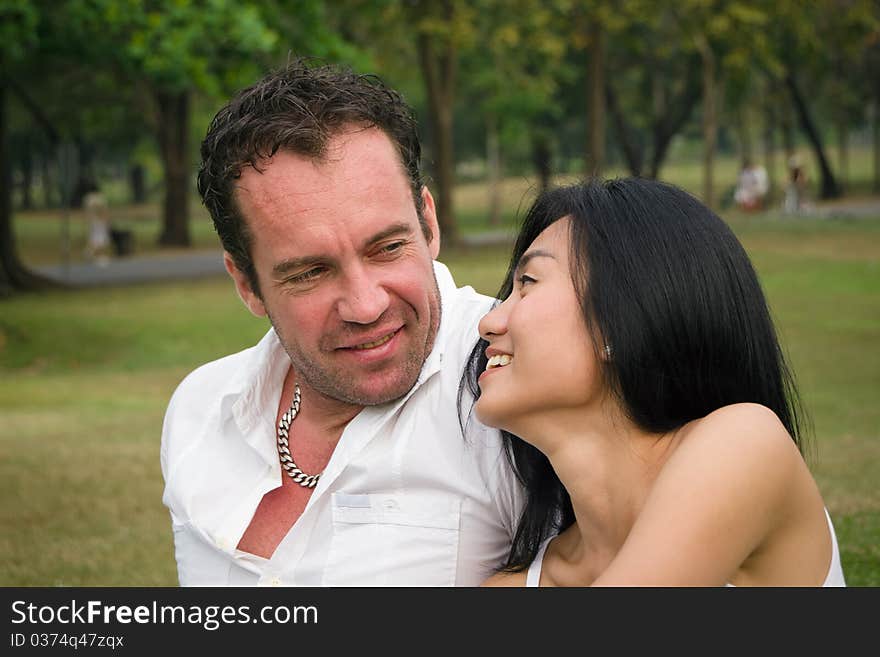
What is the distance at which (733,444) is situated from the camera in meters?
2.49

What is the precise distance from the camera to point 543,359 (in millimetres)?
2764

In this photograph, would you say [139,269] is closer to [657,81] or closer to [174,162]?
[174,162]

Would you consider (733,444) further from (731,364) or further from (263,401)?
(263,401)

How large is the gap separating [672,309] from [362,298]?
81cm

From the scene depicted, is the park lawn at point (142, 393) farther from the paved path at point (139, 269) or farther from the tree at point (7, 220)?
the paved path at point (139, 269)

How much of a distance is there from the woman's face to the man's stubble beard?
1.28 ft

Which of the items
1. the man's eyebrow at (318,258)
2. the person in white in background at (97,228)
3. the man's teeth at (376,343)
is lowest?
the person in white in background at (97,228)

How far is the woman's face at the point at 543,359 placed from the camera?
275 centimetres

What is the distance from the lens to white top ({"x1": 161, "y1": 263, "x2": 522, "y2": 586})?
311 cm

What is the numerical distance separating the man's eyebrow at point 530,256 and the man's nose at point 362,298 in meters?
0.36

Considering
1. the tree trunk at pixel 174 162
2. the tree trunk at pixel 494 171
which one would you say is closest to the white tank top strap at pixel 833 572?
the tree trunk at pixel 174 162

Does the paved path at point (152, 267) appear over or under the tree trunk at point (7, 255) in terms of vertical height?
under

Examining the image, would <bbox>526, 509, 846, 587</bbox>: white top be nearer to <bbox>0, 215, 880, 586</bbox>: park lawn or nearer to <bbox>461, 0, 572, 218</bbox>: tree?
<bbox>0, 215, 880, 586</bbox>: park lawn
